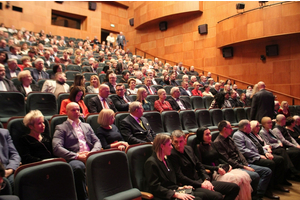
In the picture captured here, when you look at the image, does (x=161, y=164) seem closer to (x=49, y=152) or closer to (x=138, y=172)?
(x=138, y=172)

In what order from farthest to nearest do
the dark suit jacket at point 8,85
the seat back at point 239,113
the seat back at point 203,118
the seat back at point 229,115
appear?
the seat back at point 239,113, the seat back at point 229,115, the seat back at point 203,118, the dark suit jacket at point 8,85

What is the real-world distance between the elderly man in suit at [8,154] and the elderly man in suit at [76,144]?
0.62 feet

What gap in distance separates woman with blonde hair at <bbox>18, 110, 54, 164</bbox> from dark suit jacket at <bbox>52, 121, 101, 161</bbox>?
0.18 feet

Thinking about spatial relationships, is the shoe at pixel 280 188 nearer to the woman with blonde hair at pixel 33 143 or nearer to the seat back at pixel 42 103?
the woman with blonde hair at pixel 33 143

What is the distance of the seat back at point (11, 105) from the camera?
1531 millimetres

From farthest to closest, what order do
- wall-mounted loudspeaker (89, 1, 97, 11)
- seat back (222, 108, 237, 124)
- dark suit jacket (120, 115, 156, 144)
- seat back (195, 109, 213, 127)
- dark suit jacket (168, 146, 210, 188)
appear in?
1. wall-mounted loudspeaker (89, 1, 97, 11)
2. seat back (222, 108, 237, 124)
3. seat back (195, 109, 213, 127)
4. dark suit jacket (120, 115, 156, 144)
5. dark suit jacket (168, 146, 210, 188)

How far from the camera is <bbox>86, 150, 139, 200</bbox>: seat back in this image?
0.94 m

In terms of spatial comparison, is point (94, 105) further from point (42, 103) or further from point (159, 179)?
point (159, 179)

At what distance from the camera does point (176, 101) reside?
259cm

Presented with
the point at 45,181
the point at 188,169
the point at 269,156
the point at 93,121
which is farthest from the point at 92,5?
the point at 45,181

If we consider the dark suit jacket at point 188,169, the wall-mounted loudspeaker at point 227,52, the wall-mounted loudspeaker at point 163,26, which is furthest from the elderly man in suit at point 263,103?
the wall-mounted loudspeaker at point 163,26

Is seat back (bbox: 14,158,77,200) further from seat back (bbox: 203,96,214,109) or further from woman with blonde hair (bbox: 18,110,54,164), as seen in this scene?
seat back (bbox: 203,96,214,109)

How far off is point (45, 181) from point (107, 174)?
0.26m

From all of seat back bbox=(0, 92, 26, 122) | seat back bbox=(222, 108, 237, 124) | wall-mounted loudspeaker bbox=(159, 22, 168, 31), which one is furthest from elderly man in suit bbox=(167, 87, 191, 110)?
wall-mounted loudspeaker bbox=(159, 22, 168, 31)
